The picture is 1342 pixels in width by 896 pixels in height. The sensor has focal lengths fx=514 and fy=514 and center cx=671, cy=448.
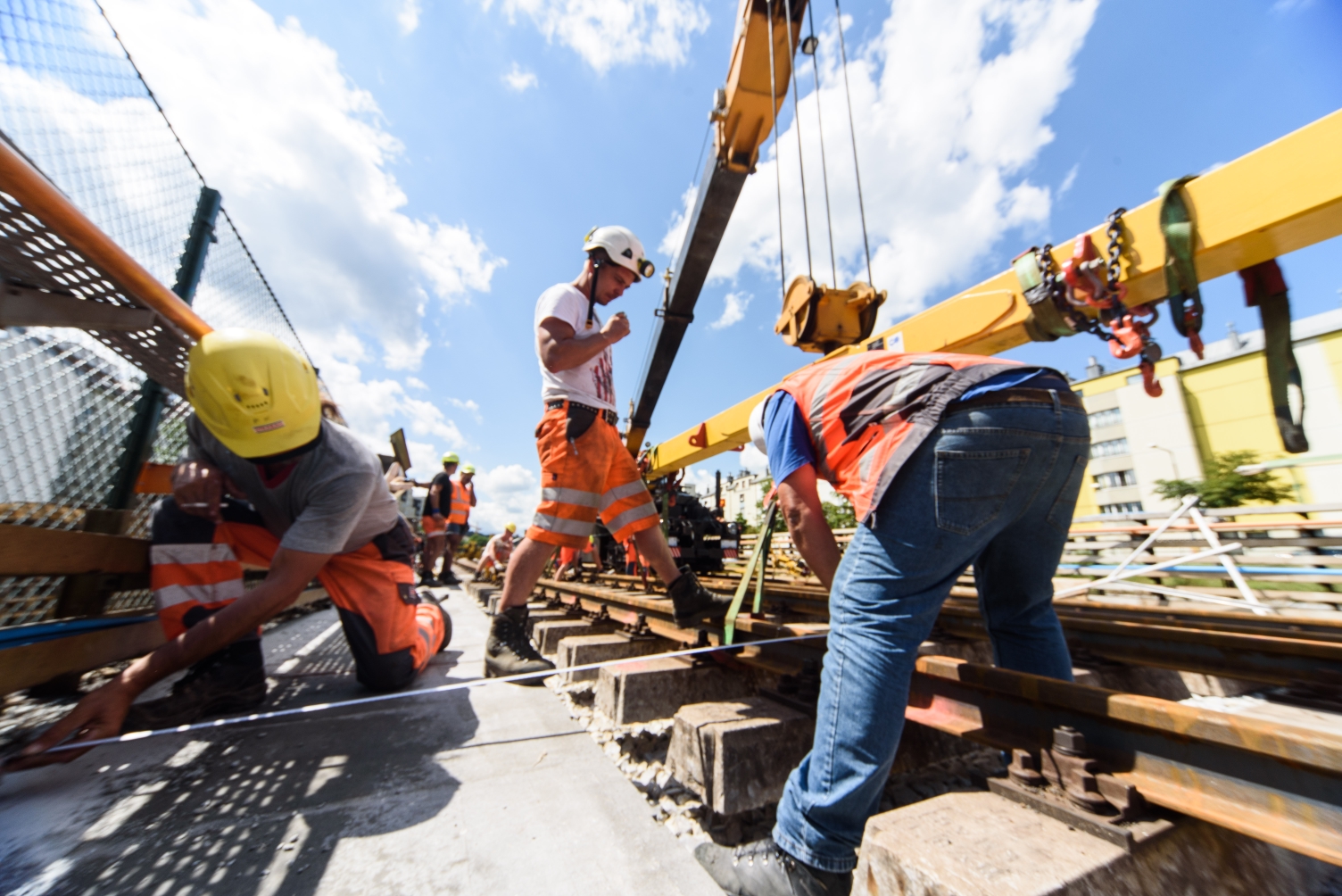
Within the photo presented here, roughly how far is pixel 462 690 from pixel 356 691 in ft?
1.90

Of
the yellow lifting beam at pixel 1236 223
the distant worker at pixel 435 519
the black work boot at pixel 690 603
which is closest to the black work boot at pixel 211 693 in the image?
the black work boot at pixel 690 603

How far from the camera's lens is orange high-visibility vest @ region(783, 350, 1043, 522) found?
1.27 meters

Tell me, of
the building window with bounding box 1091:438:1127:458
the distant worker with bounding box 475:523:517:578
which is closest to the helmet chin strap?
the distant worker with bounding box 475:523:517:578

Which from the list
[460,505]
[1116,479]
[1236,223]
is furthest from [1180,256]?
[1116,479]

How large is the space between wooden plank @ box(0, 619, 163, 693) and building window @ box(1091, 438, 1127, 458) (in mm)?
47333

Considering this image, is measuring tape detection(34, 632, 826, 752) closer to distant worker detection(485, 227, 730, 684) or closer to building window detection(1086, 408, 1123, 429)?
distant worker detection(485, 227, 730, 684)

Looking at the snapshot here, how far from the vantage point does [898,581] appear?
123cm

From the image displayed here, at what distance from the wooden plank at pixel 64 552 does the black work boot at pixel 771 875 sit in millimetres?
2427

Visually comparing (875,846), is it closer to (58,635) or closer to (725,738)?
(725,738)

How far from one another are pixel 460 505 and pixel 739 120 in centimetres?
801

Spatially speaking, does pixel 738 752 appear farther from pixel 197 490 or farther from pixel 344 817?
pixel 197 490

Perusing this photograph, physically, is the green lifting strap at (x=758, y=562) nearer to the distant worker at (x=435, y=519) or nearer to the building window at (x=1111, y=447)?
the distant worker at (x=435, y=519)

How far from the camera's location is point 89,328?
2.15 metres

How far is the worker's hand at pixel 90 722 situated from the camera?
159cm
